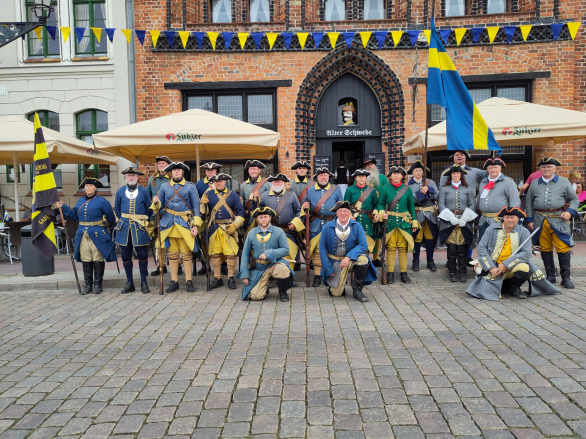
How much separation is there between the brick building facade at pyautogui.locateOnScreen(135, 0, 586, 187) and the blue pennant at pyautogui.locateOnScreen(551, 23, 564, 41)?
0.39 ft

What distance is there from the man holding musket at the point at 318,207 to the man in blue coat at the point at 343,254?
77 cm

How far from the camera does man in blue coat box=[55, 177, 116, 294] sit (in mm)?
7555

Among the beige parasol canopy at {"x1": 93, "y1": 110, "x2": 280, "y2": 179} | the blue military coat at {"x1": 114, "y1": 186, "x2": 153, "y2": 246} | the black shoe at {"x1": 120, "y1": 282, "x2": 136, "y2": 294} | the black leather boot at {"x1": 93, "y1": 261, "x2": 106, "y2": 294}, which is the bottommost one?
the black shoe at {"x1": 120, "y1": 282, "x2": 136, "y2": 294}

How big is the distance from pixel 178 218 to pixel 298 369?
417cm

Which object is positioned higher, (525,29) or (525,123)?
(525,29)

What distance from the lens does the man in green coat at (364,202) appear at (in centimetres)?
782

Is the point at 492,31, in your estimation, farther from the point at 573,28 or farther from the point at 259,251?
the point at 259,251

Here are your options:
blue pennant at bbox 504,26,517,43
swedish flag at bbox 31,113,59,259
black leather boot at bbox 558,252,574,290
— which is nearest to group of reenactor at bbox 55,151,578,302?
black leather boot at bbox 558,252,574,290

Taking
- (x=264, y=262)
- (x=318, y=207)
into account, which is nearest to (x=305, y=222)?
(x=318, y=207)

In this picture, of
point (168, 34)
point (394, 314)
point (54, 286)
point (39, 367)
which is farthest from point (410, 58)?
point (39, 367)

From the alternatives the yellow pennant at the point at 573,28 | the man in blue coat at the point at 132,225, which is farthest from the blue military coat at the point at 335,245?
the yellow pennant at the point at 573,28

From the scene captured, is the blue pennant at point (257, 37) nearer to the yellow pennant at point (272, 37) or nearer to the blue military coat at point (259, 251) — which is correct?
the yellow pennant at point (272, 37)

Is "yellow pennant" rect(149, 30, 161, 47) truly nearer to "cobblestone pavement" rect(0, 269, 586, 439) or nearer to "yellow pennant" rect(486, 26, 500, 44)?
"cobblestone pavement" rect(0, 269, 586, 439)

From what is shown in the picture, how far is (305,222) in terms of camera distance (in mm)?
7934
